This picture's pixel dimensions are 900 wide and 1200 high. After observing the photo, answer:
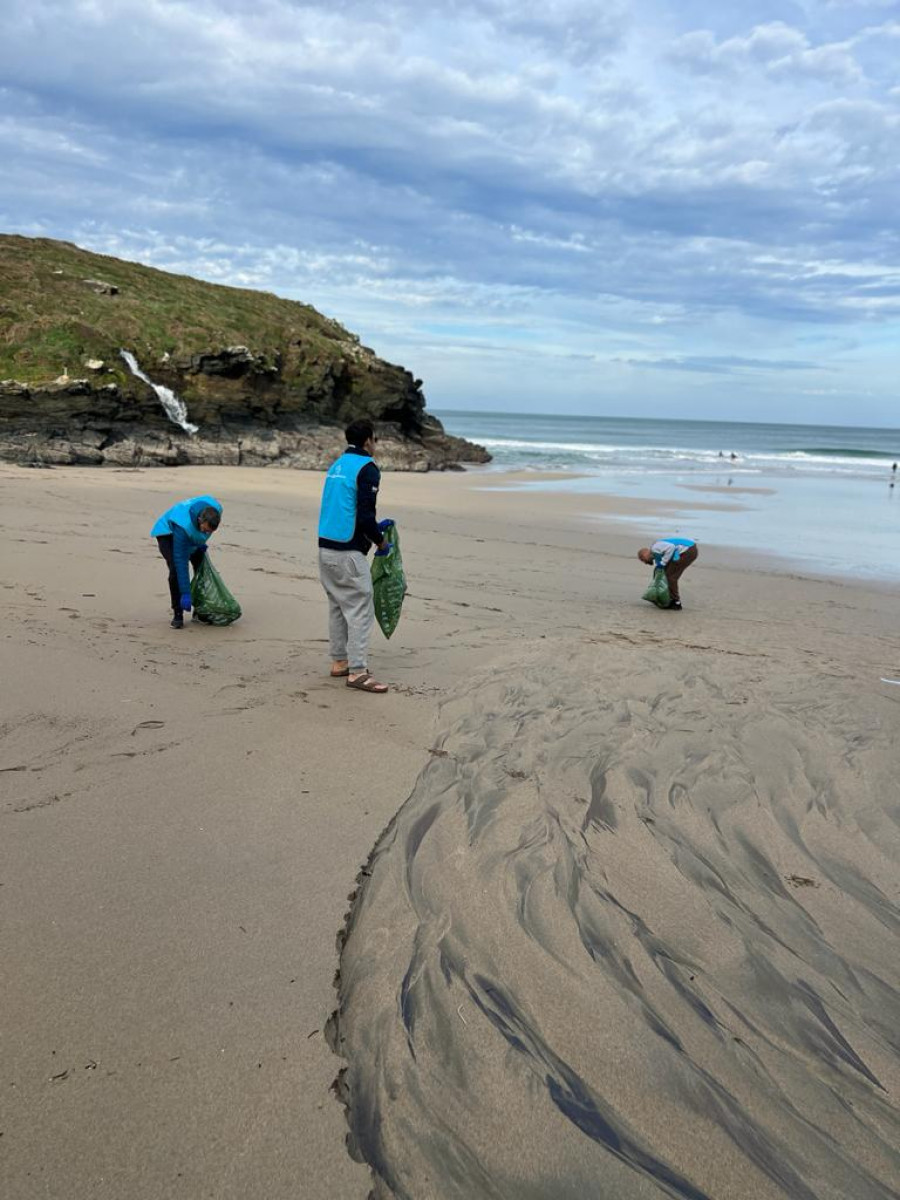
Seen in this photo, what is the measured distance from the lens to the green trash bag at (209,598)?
6754 millimetres

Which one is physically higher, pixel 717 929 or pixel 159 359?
pixel 159 359

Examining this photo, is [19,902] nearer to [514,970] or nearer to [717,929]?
[514,970]

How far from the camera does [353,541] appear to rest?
568 cm

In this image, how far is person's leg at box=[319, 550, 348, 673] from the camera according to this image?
5.69 m

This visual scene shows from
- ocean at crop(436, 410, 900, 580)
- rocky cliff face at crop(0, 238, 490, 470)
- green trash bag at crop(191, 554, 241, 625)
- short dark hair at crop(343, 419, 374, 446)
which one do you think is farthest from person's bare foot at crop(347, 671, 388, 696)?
rocky cliff face at crop(0, 238, 490, 470)

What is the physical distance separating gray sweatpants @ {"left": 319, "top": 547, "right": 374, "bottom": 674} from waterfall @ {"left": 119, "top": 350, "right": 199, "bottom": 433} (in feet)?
64.5

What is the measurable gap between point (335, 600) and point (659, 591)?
13.5ft

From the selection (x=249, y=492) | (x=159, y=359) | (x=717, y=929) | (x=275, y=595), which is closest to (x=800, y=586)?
(x=275, y=595)

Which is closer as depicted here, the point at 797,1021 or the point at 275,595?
the point at 797,1021

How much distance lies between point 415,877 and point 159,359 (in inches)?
935

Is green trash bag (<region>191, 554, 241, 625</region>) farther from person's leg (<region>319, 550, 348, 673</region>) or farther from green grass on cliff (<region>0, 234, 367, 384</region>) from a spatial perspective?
green grass on cliff (<region>0, 234, 367, 384</region>)

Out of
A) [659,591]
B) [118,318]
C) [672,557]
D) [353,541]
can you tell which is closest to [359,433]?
[353,541]

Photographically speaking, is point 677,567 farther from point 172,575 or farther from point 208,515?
point 172,575

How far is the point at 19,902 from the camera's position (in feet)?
9.66
